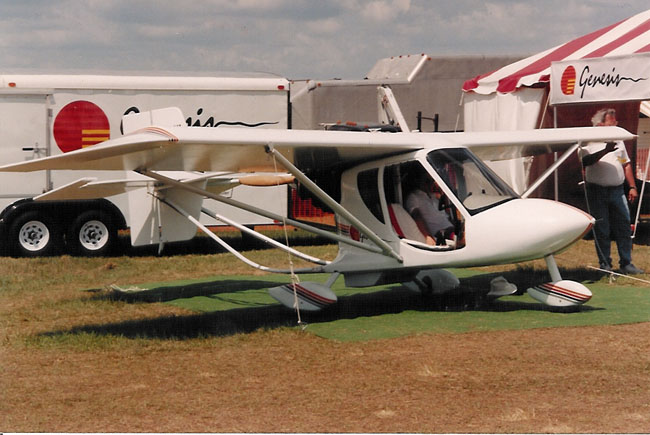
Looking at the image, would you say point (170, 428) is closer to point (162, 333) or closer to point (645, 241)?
point (162, 333)

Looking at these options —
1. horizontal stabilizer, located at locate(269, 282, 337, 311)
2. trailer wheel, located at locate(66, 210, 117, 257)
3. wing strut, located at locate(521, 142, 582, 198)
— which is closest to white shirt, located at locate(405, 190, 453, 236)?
horizontal stabilizer, located at locate(269, 282, 337, 311)

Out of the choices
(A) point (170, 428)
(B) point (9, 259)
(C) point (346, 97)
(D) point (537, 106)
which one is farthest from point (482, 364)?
(C) point (346, 97)

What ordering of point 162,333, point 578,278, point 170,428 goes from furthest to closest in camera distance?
point 578,278 < point 162,333 < point 170,428

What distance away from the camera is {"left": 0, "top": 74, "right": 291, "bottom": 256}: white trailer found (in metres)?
14.1

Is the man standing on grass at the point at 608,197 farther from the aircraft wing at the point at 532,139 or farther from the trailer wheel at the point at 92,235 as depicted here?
the trailer wheel at the point at 92,235

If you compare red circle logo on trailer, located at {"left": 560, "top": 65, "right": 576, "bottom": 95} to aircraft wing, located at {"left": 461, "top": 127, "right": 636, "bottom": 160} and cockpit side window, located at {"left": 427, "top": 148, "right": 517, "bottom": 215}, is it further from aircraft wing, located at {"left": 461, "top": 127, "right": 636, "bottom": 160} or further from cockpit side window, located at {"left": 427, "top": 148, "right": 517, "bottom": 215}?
cockpit side window, located at {"left": 427, "top": 148, "right": 517, "bottom": 215}

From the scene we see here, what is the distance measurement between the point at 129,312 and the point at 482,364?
433cm

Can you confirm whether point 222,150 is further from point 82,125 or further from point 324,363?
point 82,125

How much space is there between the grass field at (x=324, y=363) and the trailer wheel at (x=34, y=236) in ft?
12.9

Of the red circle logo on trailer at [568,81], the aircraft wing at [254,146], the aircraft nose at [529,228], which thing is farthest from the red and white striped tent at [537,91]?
the aircraft nose at [529,228]

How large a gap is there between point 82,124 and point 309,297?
7.56 metres

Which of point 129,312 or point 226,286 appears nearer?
point 129,312

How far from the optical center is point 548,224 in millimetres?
7656

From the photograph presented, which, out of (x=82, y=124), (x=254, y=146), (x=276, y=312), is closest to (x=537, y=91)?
(x=276, y=312)
